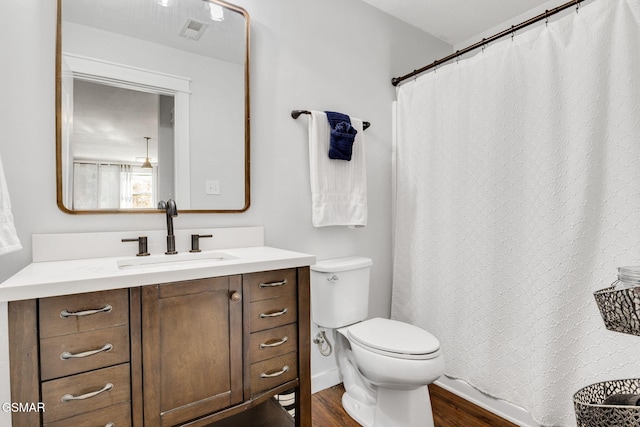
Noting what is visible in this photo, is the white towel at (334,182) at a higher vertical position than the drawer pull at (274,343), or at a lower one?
higher

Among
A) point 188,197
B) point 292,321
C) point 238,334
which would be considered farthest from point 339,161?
point 238,334

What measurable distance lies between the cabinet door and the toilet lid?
2.04 ft

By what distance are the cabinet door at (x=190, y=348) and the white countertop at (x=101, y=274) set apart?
0.04 metres

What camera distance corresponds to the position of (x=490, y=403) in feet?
5.94

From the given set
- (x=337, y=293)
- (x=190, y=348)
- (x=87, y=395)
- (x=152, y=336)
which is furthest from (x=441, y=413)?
(x=87, y=395)

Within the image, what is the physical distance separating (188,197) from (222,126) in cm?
39

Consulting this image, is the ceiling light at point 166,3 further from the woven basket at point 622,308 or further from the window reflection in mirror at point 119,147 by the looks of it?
the woven basket at point 622,308

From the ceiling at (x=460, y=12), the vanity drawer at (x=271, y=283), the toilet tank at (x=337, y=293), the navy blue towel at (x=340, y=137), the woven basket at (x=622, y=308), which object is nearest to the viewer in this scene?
the woven basket at (x=622, y=308)

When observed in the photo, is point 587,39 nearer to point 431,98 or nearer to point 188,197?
point 431,98

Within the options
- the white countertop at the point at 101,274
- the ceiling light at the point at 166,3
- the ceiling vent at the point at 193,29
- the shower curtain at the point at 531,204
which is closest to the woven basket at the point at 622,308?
the shower curtain at the point at 531,204

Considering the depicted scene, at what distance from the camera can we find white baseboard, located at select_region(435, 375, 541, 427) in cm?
167

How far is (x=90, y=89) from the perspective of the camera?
55.2 inches

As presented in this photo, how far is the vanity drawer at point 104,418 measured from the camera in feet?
3.14

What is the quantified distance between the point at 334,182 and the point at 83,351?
1.40 meters
